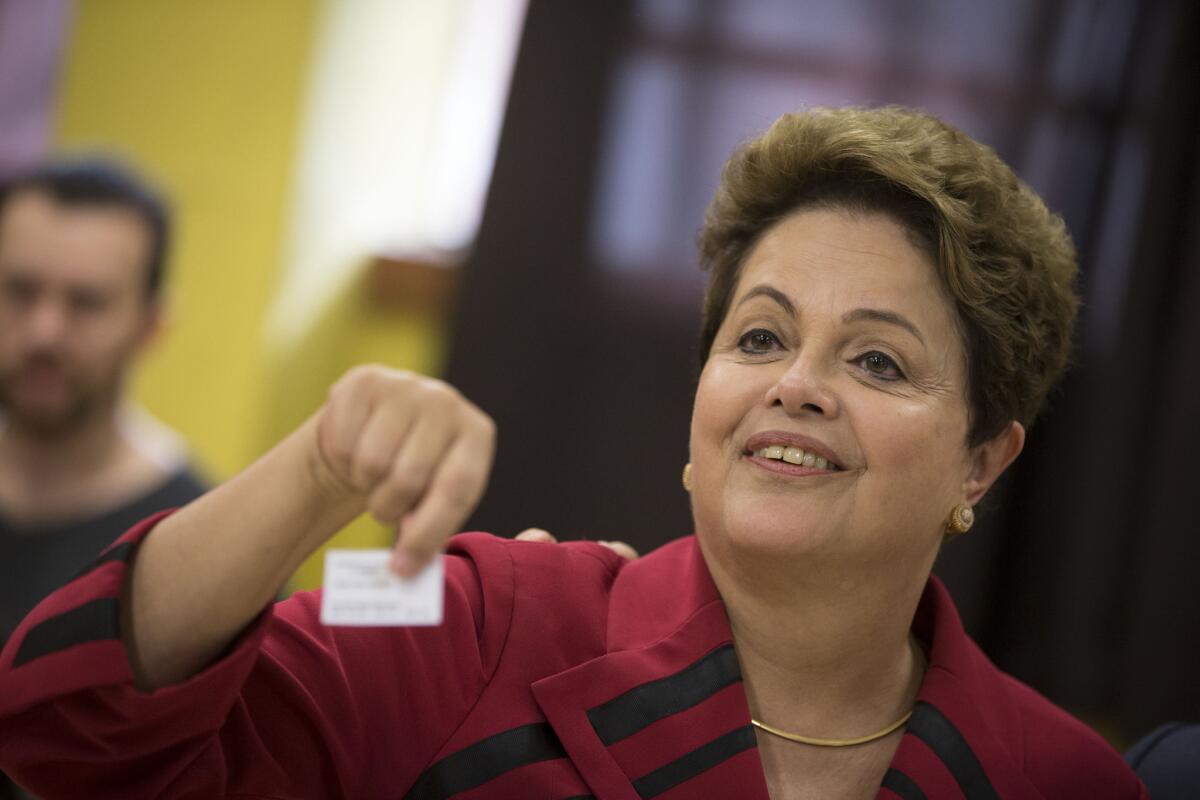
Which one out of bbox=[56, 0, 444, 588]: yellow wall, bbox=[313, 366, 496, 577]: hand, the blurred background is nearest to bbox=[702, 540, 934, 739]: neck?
bbox=[313, 366, 496, 577]: hand

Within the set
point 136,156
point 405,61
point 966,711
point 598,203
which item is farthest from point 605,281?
point 966,711

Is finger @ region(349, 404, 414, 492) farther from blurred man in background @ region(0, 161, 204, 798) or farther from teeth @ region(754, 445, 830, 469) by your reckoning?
blurred man in background @ region(0, 161, 204, 798)

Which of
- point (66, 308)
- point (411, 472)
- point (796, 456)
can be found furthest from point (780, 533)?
point (66, 308)

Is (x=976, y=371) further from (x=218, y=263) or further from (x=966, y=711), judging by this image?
(x=218, y=263)

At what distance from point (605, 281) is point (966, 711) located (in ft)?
6.10

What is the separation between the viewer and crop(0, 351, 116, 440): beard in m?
2.82

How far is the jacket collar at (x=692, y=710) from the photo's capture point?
53.9 inches

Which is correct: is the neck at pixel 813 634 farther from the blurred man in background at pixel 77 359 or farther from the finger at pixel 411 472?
the blurred man in background at pixel 77 359

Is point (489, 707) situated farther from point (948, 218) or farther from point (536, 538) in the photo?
point (948, 218)

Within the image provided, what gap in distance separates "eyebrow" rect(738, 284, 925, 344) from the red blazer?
32 centimetres

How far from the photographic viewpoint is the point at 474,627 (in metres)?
1.36

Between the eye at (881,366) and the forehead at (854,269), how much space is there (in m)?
0.06

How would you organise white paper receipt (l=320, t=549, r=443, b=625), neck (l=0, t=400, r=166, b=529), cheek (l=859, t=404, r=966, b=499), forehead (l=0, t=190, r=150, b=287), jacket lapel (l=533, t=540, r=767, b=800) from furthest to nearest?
1. forehead (l=0, t=190, r=150, b=287)
2. neck (l=0, t=400, r=166, b=529)
3. cheek (l=859, t=404, r=966, b=499)
4. jacket lapel (l=533, t=540, r=767, b=800)
5. white paper receipt (l=320, t=549, r=443, b=625)

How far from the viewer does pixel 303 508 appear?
108cm
